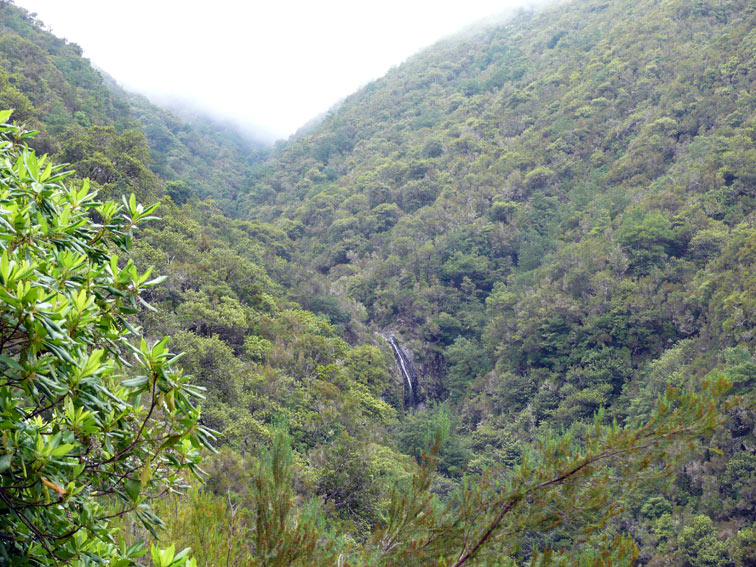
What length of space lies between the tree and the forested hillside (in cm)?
144

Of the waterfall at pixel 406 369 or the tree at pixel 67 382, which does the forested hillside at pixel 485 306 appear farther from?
the tree at pixel 67 382

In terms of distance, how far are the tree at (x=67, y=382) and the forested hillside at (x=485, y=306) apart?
144 centimetres

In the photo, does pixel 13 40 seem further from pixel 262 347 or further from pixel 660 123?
pixel 660 123

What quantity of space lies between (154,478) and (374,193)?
34.4 metres

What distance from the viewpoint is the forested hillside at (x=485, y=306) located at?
10.9ft

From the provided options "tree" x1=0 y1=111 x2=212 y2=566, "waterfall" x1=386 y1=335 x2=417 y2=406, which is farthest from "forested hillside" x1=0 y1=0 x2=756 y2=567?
"tree" x1=0 y1=111 x2=212 y2=566

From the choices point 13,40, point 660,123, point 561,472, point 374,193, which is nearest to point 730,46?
point 660,123

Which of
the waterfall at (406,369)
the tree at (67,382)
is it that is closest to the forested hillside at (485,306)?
the waterfall at (406,369)

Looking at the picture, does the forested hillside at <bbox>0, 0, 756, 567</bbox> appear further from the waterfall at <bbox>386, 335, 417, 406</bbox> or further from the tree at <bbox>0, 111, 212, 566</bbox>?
the tree at <bbox>0, 111, 212, 566</bbox>

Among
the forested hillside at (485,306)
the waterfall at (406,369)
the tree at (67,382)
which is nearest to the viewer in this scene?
the tree at (67,382)

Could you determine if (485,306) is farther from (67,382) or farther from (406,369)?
(67,382)

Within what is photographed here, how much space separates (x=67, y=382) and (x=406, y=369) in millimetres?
23496

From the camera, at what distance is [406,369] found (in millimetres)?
24781

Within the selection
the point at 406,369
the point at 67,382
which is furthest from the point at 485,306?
the point at 67,382
